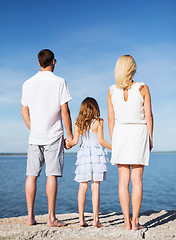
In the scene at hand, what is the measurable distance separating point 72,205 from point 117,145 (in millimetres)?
13372

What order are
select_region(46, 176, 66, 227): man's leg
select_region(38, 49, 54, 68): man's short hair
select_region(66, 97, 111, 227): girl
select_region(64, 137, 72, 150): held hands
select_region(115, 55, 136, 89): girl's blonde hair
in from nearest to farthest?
select_region(115, 55, 136, 89): girl's blonde hair → select_region(46, 176, 66, 227): man's leg → select_region(38, 49, 54, 68): man's short hair → select_region(64, 137, 72, 150): held hands → select_region(66, 97, 111, 227): girl

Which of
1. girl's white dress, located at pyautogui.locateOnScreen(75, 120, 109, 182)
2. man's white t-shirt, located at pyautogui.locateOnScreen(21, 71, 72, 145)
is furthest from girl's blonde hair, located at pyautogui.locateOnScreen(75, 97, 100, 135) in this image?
man's white t-shirt, located at pyautogui.locateOnScreen(21, 71, 72, 145)

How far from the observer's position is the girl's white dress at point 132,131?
390 cm

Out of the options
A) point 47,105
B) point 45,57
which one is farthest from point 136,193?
point 45,57

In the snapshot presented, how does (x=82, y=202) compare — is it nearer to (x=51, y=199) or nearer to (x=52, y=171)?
(x=51, y=199)

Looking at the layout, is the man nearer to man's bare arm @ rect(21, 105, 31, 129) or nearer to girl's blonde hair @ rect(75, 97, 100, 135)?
man's bare arm @ rect(21, 105, 31, 129)

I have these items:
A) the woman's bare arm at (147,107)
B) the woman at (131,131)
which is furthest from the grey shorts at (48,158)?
the woman's bare arm at (147,107)

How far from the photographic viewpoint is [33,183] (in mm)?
4238

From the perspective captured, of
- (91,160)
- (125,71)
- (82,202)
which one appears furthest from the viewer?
(91,160)

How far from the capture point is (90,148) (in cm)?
469

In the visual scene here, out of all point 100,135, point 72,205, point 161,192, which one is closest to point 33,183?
point 100,135

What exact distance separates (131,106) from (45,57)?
145 cm

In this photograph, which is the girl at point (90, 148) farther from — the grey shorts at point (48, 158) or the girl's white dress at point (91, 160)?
the grey shorts at point (48, 158)

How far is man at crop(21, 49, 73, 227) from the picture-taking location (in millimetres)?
4184
